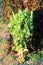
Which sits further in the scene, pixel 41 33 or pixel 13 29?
pixel 41 33

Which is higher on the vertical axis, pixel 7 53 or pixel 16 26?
pixel 16 26

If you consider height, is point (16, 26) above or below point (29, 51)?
above

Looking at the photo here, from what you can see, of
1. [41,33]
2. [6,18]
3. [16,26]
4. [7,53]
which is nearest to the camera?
[16,26]

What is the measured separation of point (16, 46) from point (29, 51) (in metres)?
0.47

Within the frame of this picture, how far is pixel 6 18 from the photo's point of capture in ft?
28.0

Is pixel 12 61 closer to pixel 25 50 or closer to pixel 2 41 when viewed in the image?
pixel 25 50

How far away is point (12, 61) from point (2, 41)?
3.03ft

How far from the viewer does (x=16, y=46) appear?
22.6 feet

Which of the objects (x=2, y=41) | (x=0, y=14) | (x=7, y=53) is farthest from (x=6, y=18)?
(x=7, y=53)

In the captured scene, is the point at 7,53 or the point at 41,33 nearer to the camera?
the point at 7,53

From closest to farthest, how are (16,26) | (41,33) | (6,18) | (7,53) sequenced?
(16,26) < (7,53) < (41,33) < (6,18)

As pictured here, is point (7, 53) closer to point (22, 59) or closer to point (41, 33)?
point (22, 59)

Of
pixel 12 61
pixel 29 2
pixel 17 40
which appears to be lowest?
pixel 12 61

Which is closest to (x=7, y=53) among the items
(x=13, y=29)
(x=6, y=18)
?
(x=13, y=29)
